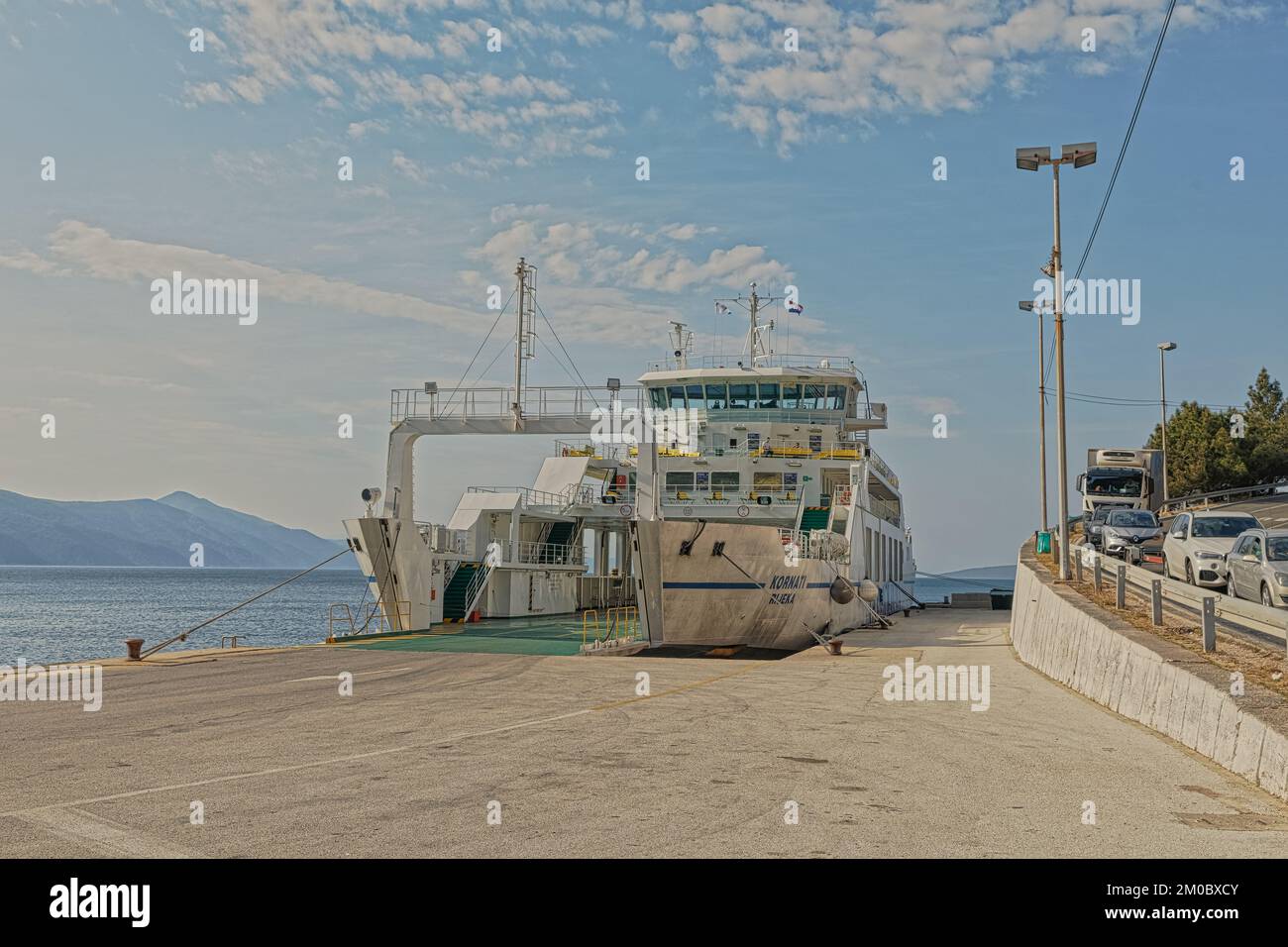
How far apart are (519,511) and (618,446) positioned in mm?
6149

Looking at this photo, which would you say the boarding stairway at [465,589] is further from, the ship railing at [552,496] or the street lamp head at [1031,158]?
the street lamp head at [1031,158]

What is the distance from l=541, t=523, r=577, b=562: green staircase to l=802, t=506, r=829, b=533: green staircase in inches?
441

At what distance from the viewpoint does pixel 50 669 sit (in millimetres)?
17516

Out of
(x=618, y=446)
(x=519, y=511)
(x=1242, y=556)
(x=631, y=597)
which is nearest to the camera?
(x=1242, y=556)

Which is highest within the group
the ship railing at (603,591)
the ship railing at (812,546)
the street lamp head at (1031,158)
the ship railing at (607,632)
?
the street lamp head at (1031,158)

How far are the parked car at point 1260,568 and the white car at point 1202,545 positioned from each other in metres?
1.87

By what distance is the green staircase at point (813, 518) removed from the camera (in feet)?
110

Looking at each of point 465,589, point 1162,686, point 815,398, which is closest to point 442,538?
point 465,589

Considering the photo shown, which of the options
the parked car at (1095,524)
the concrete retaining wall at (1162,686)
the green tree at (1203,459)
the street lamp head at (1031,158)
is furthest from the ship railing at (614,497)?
the green tree at (1203,459)

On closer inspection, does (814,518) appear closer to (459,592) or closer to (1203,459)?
(459,592)

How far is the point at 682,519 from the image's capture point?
29.4 metres

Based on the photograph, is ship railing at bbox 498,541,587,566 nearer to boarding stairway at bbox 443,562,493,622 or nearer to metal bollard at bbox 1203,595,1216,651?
boarding stairway at bbox 443,562,493,622
